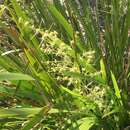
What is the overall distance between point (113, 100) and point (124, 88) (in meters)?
0.11

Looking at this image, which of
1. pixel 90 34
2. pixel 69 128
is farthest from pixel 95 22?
pixel 69 128

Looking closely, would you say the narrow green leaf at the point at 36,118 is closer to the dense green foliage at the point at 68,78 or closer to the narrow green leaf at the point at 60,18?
the dense green foliage at the point at 68,78

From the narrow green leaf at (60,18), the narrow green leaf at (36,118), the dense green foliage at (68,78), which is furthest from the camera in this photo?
the narrow green leaf at (60,18)

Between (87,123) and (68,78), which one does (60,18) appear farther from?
(87,123)

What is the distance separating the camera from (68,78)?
1.22m

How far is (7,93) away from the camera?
4.10 feet

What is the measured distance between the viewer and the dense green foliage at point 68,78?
45.6 inches

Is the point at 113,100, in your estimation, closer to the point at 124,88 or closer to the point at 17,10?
the point at 124,88

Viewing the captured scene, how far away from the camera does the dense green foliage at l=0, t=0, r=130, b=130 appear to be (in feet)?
3.80

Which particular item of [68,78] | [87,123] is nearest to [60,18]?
[68,78]

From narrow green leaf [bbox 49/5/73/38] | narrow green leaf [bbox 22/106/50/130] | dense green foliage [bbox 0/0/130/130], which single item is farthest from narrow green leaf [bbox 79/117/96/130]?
narrow green leaf [bbox 49/5/73/38]

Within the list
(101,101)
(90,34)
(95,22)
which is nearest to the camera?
(101,101)

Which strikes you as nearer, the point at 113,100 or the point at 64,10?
the point at 113,100

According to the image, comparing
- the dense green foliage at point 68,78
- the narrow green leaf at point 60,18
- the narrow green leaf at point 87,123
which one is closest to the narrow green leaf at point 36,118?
the dense green foliage at point 68,78
